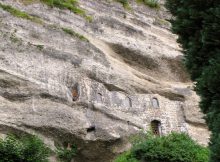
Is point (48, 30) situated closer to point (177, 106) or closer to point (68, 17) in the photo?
point (68, 17)

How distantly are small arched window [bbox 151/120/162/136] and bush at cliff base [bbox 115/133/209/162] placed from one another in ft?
17.4

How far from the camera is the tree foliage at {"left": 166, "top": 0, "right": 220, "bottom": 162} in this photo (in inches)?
373

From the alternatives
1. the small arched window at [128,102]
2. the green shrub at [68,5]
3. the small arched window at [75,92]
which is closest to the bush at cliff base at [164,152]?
the small arched window at [75,92]

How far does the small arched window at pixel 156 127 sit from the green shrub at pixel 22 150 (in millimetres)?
8936

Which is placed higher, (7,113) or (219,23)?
(219,23)

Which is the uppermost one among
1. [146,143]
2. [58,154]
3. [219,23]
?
[219,23]

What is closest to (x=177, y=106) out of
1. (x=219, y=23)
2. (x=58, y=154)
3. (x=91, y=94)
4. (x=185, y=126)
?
(x=185, y=126)

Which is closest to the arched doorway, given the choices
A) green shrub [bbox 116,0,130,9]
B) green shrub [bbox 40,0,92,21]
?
green shrub [bbox 40,0,92,21]

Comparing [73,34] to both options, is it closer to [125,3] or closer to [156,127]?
[156,127]

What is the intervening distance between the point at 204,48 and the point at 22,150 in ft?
37.9

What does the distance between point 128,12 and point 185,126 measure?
13625 millimetres

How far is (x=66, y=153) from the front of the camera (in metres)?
A: 22.5

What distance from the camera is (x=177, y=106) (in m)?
29.8

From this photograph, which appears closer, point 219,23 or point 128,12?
point 219,23
